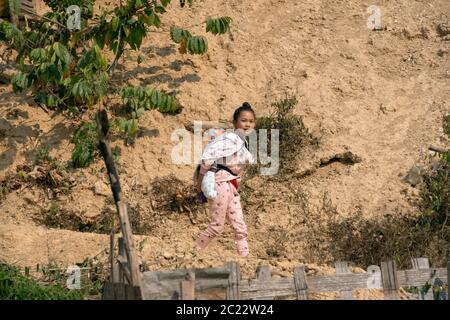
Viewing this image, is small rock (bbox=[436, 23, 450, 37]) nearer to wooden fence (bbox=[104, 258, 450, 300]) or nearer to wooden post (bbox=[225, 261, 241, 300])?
wooden fence (bbox=[104, 258, 450, 300])

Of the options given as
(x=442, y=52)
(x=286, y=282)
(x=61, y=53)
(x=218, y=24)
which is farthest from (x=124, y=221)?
(x=442, y=52)

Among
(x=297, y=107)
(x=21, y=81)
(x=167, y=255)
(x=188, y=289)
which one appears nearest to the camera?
(x=188, y=289)

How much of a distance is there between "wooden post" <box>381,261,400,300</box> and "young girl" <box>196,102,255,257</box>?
168cm

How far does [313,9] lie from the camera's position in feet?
35.2

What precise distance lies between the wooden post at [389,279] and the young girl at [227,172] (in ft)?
5.51

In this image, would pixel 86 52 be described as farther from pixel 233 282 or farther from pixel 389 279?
pixel 389 279

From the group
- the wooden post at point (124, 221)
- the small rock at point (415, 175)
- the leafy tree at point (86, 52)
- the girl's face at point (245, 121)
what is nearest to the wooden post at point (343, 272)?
the wooden post at point (124, 221)

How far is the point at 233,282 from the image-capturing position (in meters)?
5.62

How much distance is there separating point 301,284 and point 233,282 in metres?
0.42

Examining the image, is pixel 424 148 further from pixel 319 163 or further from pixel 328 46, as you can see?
pixel 328 46

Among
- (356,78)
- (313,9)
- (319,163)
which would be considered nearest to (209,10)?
(313,9)

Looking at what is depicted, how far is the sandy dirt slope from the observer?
8.45 meters
